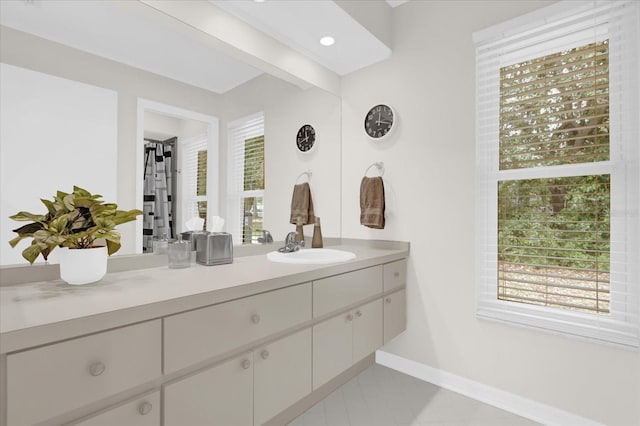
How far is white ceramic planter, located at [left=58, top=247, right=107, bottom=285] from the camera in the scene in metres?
1.12

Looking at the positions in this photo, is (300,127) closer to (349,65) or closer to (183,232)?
(349,65)

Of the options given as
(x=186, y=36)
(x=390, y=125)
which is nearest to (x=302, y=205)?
(x=390, y=125)

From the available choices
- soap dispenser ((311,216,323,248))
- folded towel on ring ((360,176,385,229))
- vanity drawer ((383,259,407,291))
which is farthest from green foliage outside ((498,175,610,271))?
soap dispenser ((311,216,323,248))

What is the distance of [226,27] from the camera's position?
1.77 meters

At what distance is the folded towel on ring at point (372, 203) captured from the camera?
2.33 m

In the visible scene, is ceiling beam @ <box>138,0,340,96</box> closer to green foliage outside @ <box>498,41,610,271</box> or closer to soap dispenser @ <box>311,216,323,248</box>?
soap dispenser @ <box>311,216,323,248</box>

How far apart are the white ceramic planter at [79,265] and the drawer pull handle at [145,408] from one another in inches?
19.4

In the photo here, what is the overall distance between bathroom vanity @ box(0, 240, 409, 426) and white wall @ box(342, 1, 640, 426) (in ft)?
2.14

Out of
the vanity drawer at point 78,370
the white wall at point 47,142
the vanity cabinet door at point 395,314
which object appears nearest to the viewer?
the vanity drawer at point 78,370

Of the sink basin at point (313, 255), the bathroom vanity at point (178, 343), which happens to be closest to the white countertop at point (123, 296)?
the bathroom vanity at point (178, 343)

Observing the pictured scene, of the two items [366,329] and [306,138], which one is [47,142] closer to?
[306,138]

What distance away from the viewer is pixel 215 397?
1150 millimetres

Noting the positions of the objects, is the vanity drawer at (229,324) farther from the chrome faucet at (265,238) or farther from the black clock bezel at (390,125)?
the black clock bezel at (390,125)

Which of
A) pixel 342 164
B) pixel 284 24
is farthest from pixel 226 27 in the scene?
pixel 342 164
